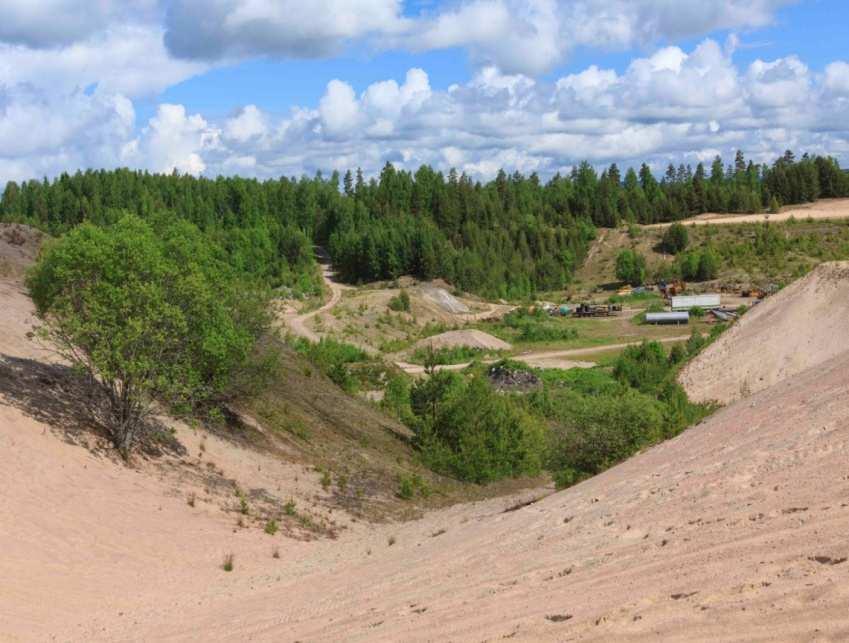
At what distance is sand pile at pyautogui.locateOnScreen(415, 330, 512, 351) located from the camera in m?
77.1

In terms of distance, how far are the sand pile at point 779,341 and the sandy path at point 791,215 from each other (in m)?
87.1

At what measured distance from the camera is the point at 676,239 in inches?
4742

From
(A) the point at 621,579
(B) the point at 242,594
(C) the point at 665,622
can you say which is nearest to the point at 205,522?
(B) the point at 242,594

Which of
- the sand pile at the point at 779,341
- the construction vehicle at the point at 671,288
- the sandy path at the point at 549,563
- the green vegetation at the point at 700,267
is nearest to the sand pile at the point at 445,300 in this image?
the construction vehicle at the point at 671,288

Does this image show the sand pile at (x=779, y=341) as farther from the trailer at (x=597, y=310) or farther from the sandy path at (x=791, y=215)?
the sandy path at (x=791, y=215)

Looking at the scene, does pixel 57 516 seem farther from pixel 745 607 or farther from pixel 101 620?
pixel 745 607

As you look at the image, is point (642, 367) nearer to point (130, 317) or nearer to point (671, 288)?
point (130, 317)

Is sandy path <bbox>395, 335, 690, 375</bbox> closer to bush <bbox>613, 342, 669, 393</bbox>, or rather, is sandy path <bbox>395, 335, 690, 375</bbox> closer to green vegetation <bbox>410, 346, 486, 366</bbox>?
green vegetation <bbox>410, 346, 486, 366</bbox>

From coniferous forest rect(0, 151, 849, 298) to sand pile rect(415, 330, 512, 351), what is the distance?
2932 centimetres

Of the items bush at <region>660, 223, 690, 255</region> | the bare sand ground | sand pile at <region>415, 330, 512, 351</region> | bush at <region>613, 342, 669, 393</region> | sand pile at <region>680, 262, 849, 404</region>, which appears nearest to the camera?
the bare sand ground

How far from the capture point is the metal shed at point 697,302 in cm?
8969

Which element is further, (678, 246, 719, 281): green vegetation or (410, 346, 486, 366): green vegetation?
(678, 246, 719, 281): green vegetation

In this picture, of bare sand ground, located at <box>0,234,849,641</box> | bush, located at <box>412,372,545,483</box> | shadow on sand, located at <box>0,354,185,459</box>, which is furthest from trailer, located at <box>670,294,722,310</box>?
shadow on sand, located at <box>0,354,185,459</box>

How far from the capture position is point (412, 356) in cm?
7512
